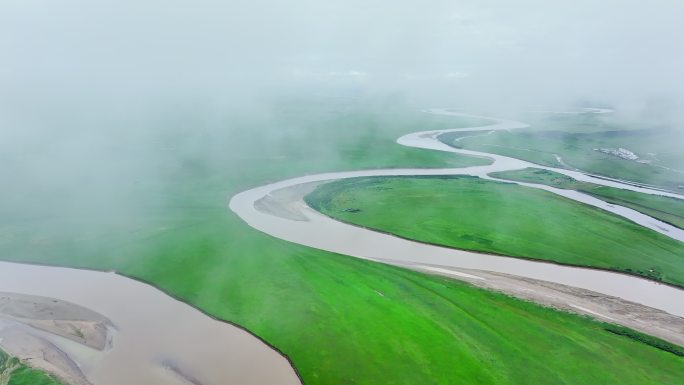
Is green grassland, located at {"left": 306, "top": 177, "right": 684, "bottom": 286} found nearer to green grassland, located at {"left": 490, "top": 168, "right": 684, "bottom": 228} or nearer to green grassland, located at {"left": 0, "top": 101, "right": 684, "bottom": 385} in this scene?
green grassland, located at {"left": 490, "top": 168, "right": 684, "bottom": 228}

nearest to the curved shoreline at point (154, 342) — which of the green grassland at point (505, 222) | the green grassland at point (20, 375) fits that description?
the green grassland at point (20, 375)

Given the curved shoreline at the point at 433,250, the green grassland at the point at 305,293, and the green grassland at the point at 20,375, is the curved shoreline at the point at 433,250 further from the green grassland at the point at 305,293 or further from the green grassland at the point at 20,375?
the green grassland at the point at 20,375

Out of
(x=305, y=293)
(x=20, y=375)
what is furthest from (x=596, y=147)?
(x=20, y=375)

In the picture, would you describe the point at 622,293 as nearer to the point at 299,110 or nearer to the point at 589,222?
the point at 589,222

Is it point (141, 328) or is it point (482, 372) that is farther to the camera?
point (141, 328)

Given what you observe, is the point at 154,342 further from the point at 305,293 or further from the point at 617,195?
the point at 617,195

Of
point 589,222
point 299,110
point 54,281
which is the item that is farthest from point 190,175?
point 299,110

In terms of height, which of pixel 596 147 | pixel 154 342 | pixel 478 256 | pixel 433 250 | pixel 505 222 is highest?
pixel 596 147
